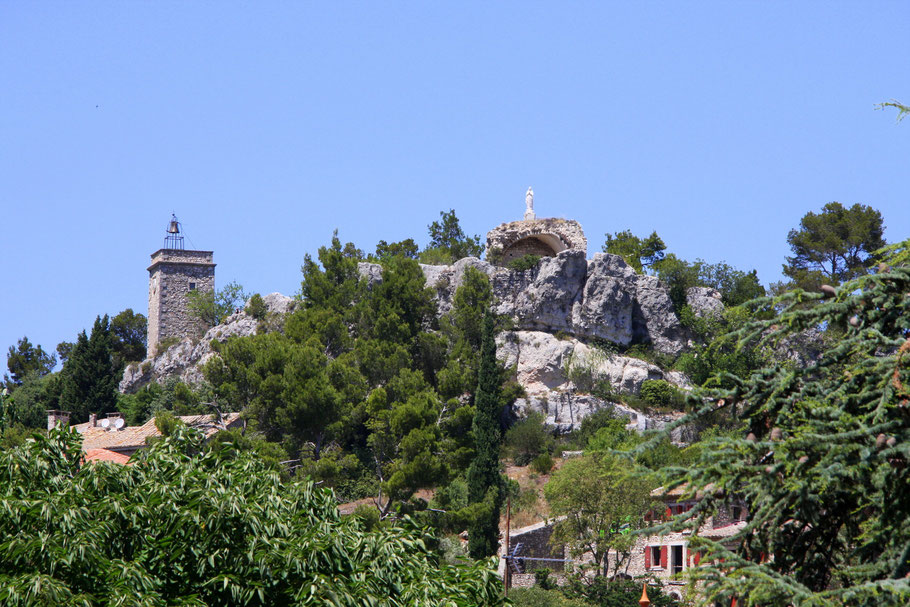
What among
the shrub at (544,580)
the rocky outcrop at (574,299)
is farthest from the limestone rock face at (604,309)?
the shrub at (544,580)

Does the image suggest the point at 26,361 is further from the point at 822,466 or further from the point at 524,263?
the point at 822,466

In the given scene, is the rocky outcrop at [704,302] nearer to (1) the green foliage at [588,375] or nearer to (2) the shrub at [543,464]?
(1) the green foliage at [588,375]

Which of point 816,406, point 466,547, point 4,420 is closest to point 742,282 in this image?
point 466,547

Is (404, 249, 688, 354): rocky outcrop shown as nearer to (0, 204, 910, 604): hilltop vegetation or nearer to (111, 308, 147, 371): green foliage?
(0, 204, 910, 604): hilltop vegetation

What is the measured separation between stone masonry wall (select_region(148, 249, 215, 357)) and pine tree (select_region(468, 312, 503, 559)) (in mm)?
24334

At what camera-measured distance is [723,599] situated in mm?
6328

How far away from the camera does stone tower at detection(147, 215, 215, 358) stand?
211 feet

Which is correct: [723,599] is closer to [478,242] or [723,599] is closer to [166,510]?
[166,510]

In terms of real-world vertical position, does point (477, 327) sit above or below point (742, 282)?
below

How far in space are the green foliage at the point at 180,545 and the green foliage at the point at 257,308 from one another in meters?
39.9

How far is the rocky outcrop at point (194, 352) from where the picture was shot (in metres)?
53.8

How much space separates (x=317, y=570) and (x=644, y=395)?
38346 millimetres

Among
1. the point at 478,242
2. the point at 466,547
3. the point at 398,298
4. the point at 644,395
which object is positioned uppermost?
the point at 478,242

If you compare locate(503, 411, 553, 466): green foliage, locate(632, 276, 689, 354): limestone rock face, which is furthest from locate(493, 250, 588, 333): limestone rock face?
locate(503, 411, 553, 466): green foliage
